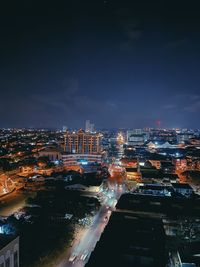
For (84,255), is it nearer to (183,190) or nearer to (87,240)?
(87,240)

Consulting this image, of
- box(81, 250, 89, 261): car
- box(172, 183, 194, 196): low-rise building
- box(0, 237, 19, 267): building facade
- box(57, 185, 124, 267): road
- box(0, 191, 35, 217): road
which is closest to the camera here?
box(0, 237, 19, 267): building facade

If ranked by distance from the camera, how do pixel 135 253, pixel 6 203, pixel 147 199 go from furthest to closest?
pixel 6 203 < pixel 147 199 < pixel 135 253

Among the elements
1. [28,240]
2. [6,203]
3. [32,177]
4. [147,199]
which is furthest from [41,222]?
[32,177]

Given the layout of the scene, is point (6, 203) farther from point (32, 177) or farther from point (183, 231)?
point (183, 231)

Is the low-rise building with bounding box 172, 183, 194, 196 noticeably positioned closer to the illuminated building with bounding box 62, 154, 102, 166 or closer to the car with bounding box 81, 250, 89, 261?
the car with bounding box 81, 250, 89, 261

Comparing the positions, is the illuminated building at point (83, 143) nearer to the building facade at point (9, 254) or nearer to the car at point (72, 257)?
the car at point (72, 257)

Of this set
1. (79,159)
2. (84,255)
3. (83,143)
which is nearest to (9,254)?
(84,255)

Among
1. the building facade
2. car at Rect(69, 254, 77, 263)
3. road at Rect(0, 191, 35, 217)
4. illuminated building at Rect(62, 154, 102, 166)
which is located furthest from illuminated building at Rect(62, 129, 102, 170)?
the building facade

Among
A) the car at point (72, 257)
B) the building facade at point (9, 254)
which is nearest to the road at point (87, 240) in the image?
the car at point (72, 257)
